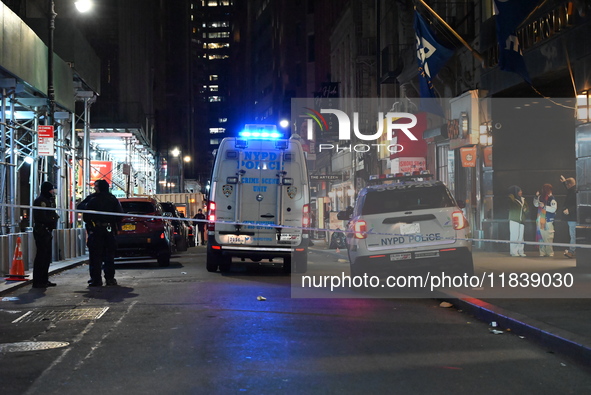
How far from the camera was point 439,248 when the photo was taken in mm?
13523

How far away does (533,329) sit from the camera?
8805 millimetres

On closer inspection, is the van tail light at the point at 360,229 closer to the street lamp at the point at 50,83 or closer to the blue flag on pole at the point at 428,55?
the street lamp at the point at 50,83

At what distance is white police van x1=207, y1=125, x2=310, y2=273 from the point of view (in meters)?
17.5

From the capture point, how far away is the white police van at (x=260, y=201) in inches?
688

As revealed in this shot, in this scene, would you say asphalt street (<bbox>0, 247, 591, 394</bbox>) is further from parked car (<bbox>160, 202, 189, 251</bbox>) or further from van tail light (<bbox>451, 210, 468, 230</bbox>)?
parked car (<bbox>160, 202, 189, 251</bbox>)

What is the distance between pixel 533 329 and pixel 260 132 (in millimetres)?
10457

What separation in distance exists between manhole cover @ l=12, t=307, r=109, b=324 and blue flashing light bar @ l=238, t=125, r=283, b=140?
740cm

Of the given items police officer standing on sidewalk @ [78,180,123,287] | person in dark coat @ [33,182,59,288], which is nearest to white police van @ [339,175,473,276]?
police officer standing on sidewalk @ [78,180,123,287]

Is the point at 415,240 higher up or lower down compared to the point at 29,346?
higher up

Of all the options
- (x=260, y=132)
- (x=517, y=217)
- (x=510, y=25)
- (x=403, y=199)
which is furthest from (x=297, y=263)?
(x=510, y=25)

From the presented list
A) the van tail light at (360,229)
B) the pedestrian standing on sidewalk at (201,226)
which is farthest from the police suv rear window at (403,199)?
the pedestrian standing on sidewalk at (201,226)

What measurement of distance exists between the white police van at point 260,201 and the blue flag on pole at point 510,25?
472 centimetres

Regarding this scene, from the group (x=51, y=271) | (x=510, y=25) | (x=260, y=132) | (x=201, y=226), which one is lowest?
(x=51, y=271)

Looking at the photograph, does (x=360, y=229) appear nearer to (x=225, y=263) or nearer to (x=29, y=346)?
(x=225, y=263)
